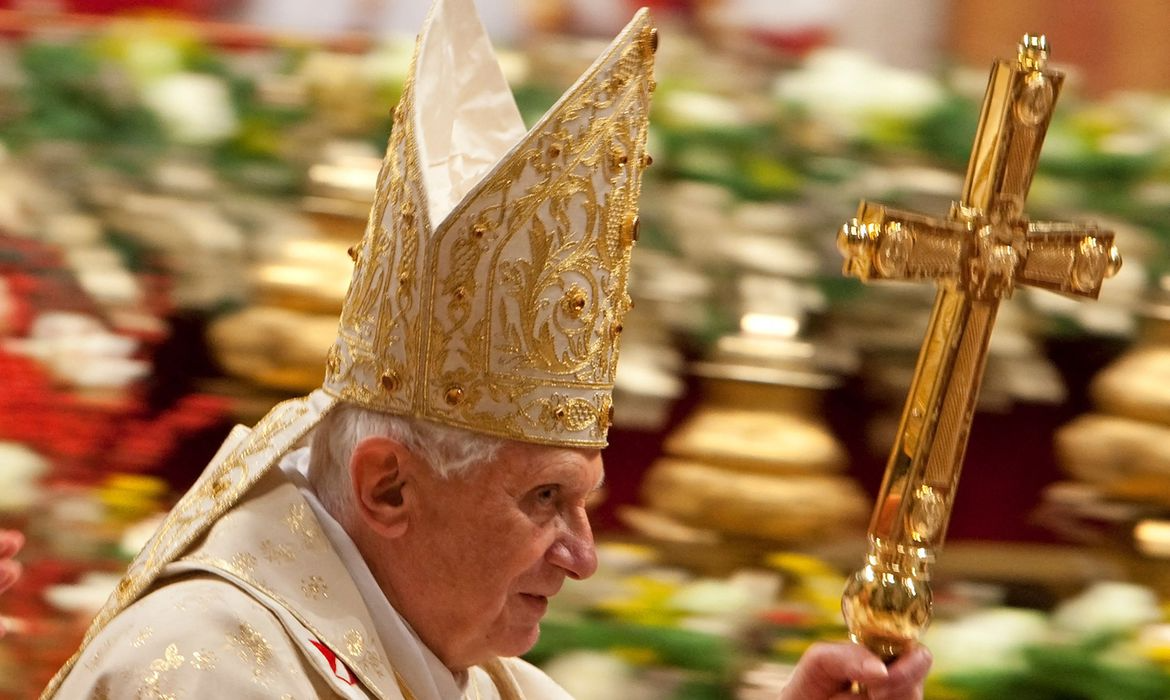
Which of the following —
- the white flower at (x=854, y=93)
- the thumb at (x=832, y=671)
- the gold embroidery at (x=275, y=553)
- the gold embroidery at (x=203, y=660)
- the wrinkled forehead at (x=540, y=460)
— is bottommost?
the gold embroidery at (x=203, y=660)

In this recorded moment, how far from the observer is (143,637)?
7.08ft

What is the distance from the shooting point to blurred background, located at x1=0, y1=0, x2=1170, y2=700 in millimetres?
4453

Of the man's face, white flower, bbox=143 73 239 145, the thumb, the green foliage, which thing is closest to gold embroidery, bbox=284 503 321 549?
the man's face

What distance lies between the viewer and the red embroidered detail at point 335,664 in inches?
89.7

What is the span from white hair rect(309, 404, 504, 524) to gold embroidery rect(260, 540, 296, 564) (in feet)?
0.42

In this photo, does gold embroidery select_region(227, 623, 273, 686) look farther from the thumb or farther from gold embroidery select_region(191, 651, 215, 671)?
the thumb

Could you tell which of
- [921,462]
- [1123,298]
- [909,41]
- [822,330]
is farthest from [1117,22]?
[921,462]

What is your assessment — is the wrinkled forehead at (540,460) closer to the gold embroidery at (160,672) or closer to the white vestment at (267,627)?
the white vestment at (267,627)

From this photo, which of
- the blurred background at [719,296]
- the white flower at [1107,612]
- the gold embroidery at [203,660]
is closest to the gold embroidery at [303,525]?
the gold embroidery at [203,660]

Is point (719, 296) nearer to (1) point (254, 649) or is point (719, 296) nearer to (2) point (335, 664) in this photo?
(2) point (335, 664)

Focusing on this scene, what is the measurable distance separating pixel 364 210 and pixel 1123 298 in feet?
7.00

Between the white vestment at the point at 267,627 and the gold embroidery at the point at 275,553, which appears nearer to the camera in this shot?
the white vestment at the point at 267,627

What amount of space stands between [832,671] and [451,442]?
600mm

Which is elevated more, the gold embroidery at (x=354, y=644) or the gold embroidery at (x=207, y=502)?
the gold embroidery at (x=207, y=502)
